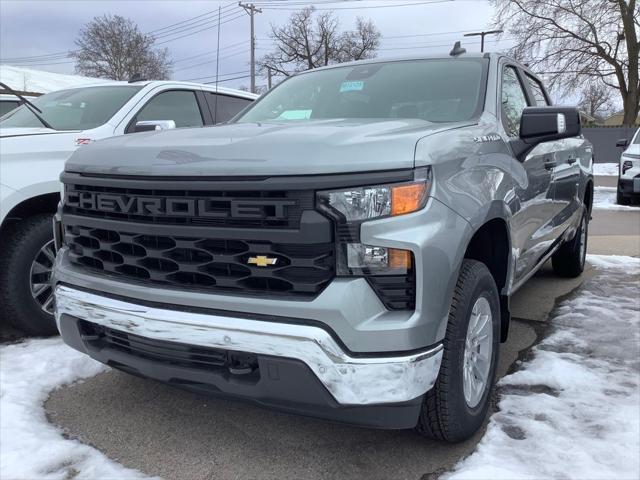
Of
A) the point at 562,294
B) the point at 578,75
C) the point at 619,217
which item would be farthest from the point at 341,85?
the point at 578,75

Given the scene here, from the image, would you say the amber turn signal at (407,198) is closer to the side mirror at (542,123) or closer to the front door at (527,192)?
the front door at (527,192)

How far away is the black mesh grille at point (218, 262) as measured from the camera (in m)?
2.05

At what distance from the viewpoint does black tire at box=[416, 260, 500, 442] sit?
7.41ft

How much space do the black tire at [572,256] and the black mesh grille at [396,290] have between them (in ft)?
12.9

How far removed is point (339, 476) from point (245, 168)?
4.38ft

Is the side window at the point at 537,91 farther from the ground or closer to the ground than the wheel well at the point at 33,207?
farther from the ground

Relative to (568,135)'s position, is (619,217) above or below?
below

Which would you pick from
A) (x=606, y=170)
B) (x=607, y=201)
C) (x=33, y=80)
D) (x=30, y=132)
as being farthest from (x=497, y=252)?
(x=33, y=80)

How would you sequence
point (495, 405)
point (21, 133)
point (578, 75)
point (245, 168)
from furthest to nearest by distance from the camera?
point (578, 75)
point (21, 133)
point (495, 405)
point (245, 168)

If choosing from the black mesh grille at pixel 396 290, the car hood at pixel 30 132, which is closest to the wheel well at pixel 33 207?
Result: the car hood at pixel 30 132

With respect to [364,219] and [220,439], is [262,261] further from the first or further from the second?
[220,439]

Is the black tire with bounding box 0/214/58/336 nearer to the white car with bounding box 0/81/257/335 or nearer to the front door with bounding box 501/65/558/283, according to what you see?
the white car with bounding box 0/81/257/335

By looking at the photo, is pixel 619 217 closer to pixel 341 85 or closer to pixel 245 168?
pixel 341 85

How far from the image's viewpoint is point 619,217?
1082 cm
